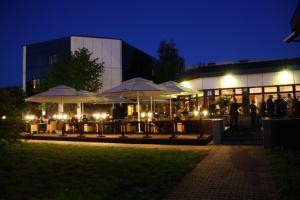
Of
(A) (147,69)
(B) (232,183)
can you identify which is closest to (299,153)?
(B) (232,183)

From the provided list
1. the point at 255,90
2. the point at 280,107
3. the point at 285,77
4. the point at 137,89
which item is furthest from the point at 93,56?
the point at 280,107

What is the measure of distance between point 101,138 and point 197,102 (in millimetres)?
14050

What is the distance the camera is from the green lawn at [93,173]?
6602 mm

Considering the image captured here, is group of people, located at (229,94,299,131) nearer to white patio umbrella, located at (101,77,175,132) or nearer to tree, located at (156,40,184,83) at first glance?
white patio umbrella, located at (101,77,175,132)

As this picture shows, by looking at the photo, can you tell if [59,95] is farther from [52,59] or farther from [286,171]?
[52,59]

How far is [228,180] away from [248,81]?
19.1m

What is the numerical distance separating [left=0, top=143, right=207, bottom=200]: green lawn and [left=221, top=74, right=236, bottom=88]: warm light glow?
50.0 ft

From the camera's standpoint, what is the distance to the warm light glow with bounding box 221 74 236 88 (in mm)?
25734

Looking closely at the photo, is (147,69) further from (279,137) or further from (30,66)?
(279,137)

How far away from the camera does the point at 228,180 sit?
747 cm

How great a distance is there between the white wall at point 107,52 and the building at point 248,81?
18537 mm

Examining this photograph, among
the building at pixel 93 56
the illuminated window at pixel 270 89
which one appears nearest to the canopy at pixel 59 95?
the illuminated window at pixel 270 89

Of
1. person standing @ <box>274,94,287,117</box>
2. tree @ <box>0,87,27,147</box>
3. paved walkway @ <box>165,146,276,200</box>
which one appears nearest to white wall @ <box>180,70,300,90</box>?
person standing @ <box>274,94,287,117</box>

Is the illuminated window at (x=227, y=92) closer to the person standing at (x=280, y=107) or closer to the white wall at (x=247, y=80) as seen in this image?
the white wall at (x=247, y=80)
